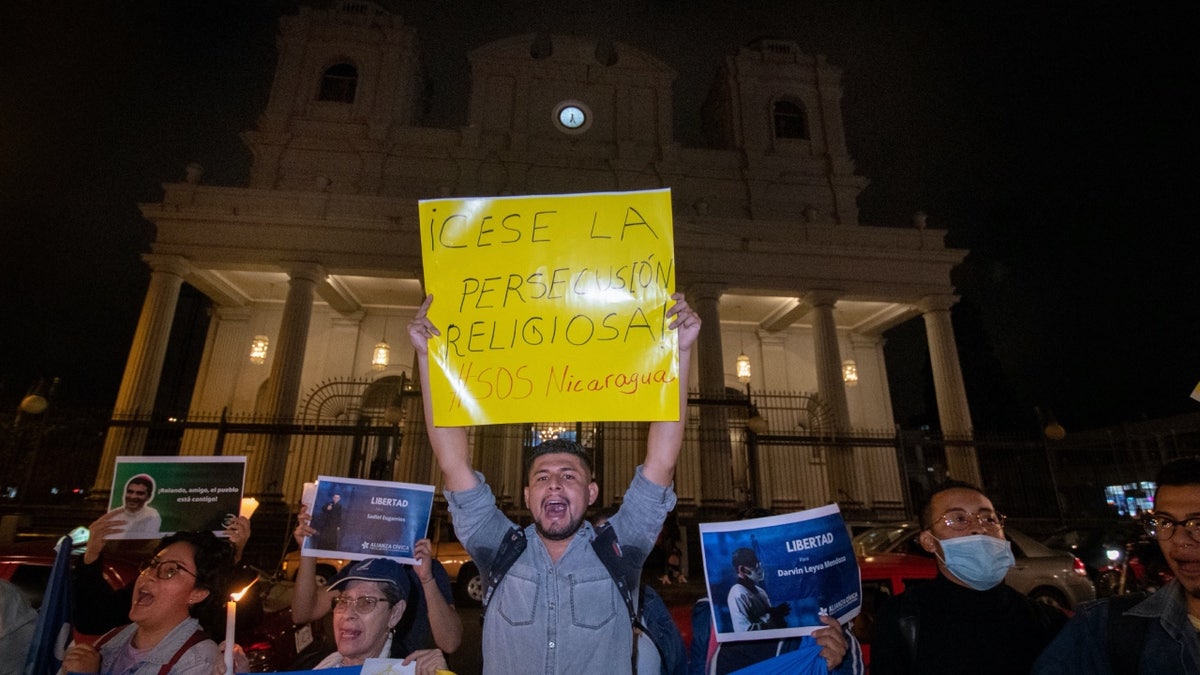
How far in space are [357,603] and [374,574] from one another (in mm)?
154

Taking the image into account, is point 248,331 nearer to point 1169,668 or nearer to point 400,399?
point 400,399

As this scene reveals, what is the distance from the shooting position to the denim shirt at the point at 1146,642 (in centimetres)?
184

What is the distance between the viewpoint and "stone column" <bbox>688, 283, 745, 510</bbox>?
1481cm

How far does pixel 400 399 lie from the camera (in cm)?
1334

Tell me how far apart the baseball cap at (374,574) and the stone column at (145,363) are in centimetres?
1381

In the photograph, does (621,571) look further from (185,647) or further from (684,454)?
(684,454)

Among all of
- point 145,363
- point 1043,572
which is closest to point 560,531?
point 1043,572

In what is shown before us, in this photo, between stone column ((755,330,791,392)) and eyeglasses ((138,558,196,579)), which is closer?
eyeglasses ((138,558,196,579))

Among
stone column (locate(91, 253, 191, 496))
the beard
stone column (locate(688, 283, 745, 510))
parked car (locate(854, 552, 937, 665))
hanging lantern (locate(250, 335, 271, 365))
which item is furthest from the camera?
hanging lantern (locate(250, 335, 271, 365))

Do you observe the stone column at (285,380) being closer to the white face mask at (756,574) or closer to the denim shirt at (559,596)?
the denim shirt at (559,596)

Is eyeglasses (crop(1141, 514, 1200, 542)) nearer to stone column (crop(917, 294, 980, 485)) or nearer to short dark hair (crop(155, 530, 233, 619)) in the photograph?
short dark hair (crop(155, 530, 233, 619))

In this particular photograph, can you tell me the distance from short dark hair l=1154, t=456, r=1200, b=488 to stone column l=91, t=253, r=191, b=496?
1665 cm

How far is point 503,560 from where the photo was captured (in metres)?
2.14

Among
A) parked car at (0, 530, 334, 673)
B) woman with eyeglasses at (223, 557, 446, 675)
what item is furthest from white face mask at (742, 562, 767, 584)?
parked car at (0, 530, 334, 673)
